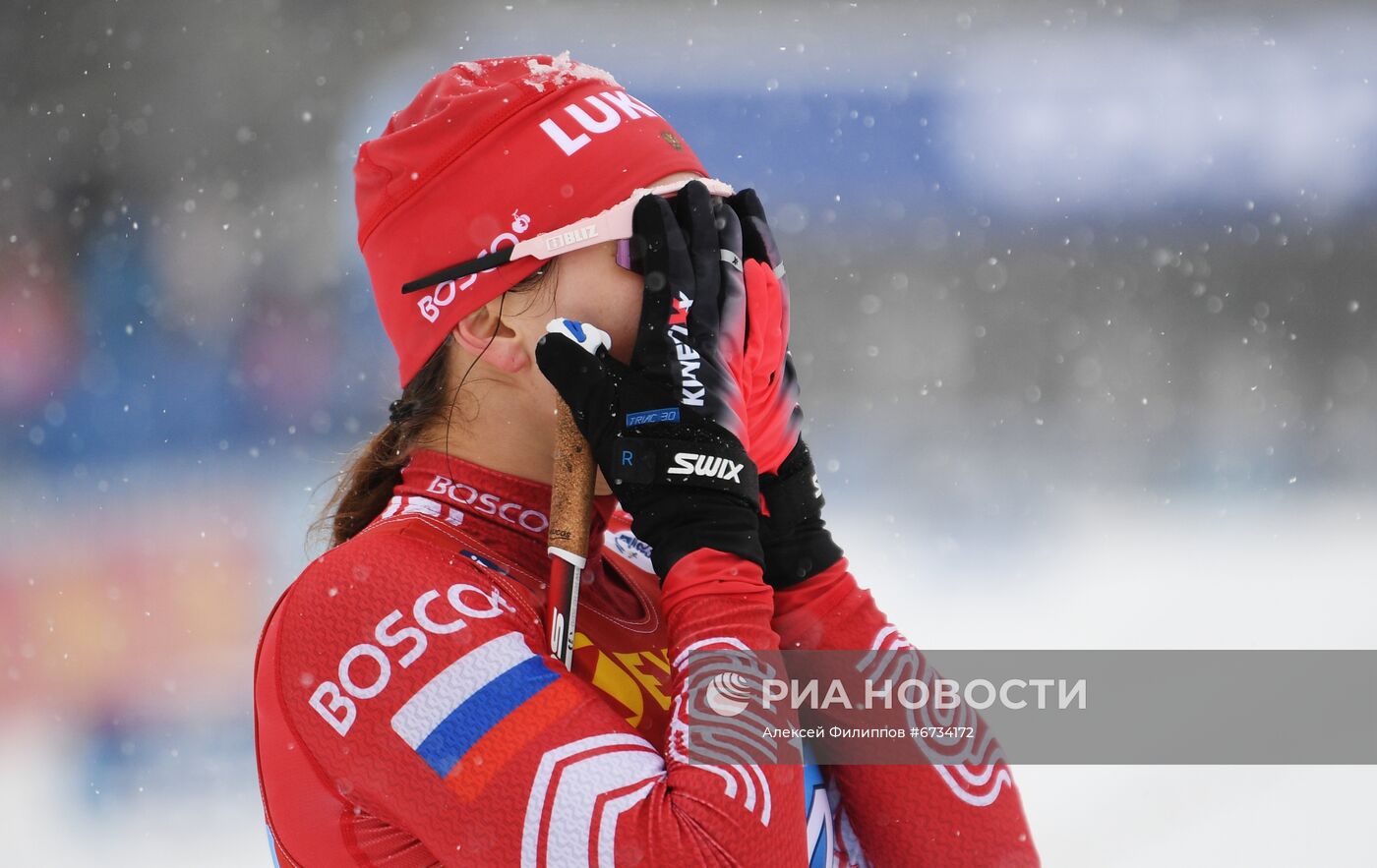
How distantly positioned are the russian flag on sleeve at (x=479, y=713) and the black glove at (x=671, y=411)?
5.4 inches

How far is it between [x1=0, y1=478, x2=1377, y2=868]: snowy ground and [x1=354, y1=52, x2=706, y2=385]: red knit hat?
68.8 inches

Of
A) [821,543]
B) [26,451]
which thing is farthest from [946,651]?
Answer: [26,451]

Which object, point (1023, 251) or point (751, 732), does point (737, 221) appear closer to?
point (751, 732)

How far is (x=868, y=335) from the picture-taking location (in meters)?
4.24

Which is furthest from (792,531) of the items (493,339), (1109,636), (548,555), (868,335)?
(868,335)

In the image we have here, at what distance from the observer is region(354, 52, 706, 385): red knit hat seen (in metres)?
1.12

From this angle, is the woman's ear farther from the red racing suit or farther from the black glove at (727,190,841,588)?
the black glove at (727,190,841,588)

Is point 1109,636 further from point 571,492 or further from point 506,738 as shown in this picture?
point 506,738

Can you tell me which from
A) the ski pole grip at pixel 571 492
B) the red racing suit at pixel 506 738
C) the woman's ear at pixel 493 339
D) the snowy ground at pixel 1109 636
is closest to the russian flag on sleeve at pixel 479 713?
the red racing suit at pixel 506 738

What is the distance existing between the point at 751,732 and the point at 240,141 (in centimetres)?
361

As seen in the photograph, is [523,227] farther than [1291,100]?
No

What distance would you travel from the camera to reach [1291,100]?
190 inches

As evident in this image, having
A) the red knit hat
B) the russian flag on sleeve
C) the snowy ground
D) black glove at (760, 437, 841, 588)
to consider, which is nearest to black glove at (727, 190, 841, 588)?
black glove at (760, 437, 841, 588)

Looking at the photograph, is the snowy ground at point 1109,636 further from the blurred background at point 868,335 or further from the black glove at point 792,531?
the black glove at point 792,531
